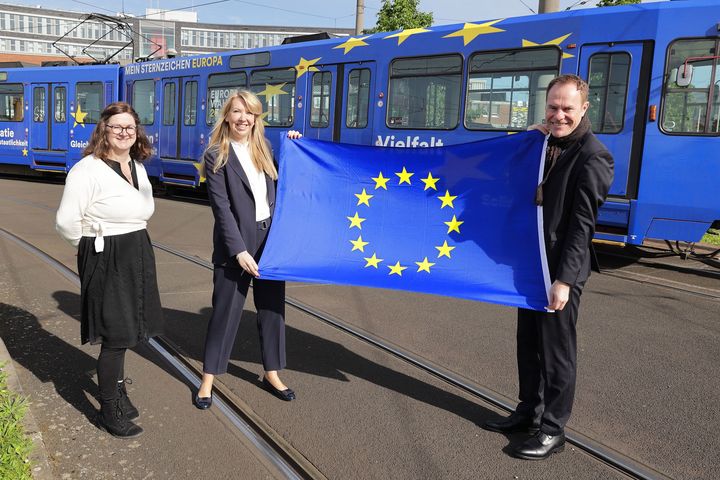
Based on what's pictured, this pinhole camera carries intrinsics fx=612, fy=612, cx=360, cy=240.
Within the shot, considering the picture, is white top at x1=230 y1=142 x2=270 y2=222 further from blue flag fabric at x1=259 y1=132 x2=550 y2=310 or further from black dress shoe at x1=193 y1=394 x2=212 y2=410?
black dress shoe at x1=193 y1=394 x2=212 y2=410

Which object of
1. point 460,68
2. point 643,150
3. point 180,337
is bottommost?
point 180,337

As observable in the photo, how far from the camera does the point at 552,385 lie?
3.29 m

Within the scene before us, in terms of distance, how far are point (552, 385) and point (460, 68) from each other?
727 cm

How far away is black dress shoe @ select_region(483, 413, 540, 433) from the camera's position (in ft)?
11.7

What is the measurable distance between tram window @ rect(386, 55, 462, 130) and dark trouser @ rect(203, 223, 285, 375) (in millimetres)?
6544

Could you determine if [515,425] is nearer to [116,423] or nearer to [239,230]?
[239,230]

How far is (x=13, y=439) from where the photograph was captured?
3.07 metres

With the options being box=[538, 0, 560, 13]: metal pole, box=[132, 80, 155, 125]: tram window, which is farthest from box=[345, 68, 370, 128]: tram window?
box=[132, 80, 155, 125]: tram window

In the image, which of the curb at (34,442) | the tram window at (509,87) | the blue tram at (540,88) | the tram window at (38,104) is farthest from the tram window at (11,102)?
the curb at (34,442)

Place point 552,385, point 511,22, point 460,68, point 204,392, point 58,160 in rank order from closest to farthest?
1. point 552,385
2. point 204,392
3. point 511,22
4. point 460,68
5. point 58,160

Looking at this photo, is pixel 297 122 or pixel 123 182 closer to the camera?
pixel 123 182

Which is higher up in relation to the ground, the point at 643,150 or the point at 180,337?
the point at 643,150

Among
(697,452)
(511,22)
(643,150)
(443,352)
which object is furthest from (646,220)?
(697,452)

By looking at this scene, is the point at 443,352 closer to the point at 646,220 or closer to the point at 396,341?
the point at 396,341
